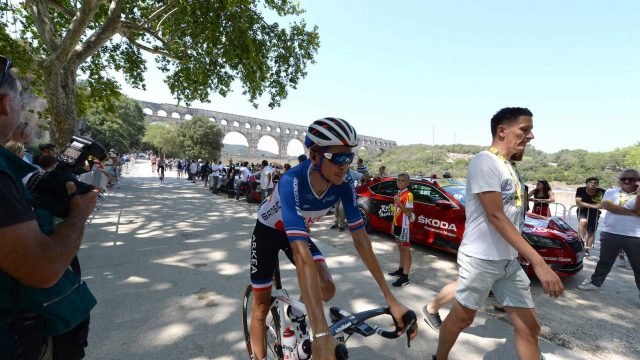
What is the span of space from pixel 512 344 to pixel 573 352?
22.1 inches

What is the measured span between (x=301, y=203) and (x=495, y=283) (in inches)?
62.1

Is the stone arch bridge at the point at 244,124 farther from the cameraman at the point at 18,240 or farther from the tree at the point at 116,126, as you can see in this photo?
the cameraman at the point at 18,240

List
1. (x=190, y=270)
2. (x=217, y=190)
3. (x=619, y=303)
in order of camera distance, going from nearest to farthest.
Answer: (x=619, y=303) < (x=190, y=270) < (x=217, y=190)

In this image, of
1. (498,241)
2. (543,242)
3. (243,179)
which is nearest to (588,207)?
(543,242)

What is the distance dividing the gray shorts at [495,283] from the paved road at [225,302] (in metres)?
0.98

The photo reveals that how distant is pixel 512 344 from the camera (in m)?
3.06

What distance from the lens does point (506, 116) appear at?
2379 mm

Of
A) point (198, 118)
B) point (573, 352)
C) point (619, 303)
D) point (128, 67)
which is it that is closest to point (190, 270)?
point (573, 352)

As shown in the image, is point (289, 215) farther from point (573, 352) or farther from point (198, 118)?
point (198, 118)

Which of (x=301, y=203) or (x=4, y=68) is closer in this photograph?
(x=4, y=68)

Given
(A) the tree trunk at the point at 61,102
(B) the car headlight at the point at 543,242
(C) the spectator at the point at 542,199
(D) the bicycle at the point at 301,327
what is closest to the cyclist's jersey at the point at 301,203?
(D) the bicycle at the point at 301,327

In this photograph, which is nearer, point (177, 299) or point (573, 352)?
point (573, 352)

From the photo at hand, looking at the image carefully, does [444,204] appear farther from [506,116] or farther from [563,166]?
[563,166]

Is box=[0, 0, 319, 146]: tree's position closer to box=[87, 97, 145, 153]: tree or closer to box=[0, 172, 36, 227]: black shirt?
box=[0, 172, 36, 227]: black shirt
